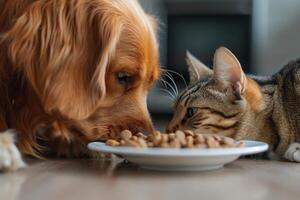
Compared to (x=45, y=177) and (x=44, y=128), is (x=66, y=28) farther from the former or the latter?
(x=45, y=177)

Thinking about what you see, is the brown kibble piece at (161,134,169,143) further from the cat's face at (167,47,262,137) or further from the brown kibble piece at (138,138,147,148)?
the cat's face at (167,47,262,137)

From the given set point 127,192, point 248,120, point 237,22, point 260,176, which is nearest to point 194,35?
point 237,22

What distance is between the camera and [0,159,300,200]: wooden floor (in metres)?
1.03

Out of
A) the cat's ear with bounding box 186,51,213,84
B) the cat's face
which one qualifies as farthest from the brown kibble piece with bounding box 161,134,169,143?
the cat's ear with bounding box 186,51,213,84

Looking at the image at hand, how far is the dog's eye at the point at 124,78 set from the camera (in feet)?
4.96

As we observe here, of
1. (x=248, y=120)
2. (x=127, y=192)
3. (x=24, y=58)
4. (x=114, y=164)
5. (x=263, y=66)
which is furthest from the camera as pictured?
(x=263, y=66)

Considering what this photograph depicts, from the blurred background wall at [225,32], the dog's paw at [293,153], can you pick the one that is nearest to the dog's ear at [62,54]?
the dog's paw at [293,153]

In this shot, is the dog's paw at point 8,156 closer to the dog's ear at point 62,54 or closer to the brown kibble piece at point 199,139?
the dog's ear at point 62,54

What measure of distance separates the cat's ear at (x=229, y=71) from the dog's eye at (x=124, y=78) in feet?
1.01

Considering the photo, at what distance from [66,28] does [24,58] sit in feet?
0.45

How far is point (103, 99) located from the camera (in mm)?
1481

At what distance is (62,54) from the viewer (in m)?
1.38

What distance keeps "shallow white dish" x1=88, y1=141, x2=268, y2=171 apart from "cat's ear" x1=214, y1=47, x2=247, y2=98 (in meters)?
0.41

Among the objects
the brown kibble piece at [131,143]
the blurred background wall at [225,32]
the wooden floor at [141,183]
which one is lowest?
the wooden floor at [141,183]
